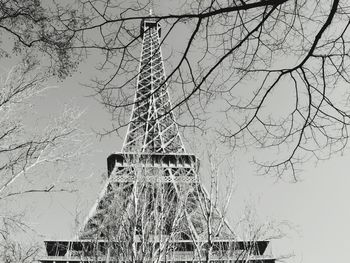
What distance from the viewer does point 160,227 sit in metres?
9.27

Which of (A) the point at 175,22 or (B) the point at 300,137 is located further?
(B) the point at 300,137

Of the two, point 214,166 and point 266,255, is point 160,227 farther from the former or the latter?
point 266,255

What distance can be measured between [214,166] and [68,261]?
1296cm

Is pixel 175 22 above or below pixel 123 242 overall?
above

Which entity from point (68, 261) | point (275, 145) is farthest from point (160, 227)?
point (68, 261)

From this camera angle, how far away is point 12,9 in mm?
4508

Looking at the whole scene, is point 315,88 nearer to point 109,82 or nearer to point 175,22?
point 175,22

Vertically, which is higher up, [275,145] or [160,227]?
[275,145]

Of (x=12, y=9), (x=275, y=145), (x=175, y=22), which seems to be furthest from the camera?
(x=12, y=9)

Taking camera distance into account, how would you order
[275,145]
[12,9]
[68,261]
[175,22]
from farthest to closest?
[68,261]
[12,9]
[275,145]
[175,22]

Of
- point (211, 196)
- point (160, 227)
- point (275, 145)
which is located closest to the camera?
point (275, 145)

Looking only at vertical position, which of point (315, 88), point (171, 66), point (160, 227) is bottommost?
point (160, 227)

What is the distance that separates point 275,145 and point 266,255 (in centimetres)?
1645

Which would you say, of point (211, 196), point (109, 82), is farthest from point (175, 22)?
point (211, 196)
